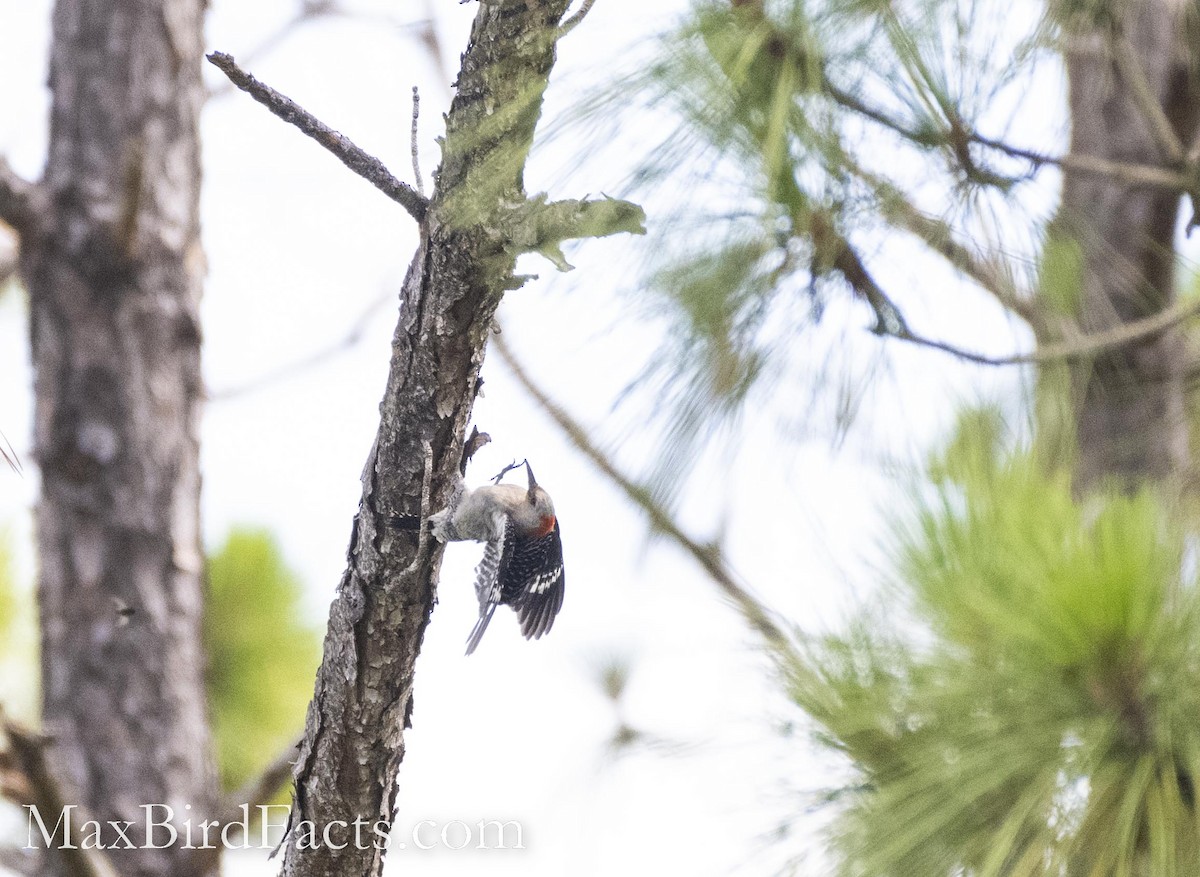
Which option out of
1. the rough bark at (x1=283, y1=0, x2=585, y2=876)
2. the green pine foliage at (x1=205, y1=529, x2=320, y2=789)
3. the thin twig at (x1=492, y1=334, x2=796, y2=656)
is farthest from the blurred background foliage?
the rough bark at (x1=283, y1=0, x2=585, y2=876)

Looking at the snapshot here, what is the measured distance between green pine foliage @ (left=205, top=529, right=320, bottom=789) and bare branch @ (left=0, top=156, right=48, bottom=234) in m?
1.06

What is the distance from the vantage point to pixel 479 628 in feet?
7.73

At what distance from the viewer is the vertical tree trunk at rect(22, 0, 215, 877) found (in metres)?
2.35

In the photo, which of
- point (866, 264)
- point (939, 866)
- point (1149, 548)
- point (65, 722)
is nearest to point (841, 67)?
point (866, 264)

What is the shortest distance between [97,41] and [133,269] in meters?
0.57

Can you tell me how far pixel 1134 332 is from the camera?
5.49 feet

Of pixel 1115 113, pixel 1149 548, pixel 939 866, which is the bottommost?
pixel 939 866

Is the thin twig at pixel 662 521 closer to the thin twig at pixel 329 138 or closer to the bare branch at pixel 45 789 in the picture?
the thin twig at pixel 329 138

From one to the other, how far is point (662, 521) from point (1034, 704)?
0.53 m

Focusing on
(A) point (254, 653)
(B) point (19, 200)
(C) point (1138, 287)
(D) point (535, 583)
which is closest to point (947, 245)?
(C) point (1138, 287)

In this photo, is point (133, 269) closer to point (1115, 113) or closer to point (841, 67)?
point (841, 67)

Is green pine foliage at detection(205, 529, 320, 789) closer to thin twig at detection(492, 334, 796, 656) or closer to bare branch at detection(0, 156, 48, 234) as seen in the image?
bare branch at detection(0, 156, 48, 234)

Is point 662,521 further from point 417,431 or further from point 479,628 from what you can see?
point 479,628

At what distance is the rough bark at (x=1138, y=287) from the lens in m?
2.10
